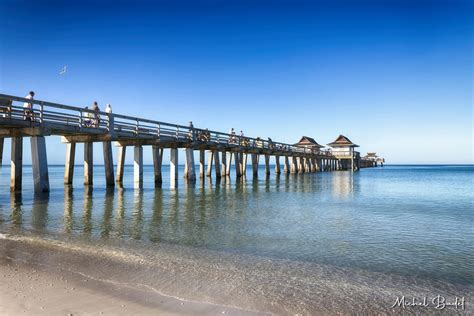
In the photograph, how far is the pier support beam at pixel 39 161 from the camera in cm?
1569

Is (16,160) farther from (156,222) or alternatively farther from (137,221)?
(156,222)

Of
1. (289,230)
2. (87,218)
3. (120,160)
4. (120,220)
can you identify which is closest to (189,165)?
(120,160)

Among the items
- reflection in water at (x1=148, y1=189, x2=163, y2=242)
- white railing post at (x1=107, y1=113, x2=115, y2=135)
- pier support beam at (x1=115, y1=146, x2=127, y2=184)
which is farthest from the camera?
pier support beam at (x1=115, y1=146, x2=127, y2=184)

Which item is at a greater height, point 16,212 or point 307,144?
point 307,144

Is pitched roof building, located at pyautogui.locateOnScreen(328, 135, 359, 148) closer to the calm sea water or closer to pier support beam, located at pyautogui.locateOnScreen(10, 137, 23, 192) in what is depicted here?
the calm sea water

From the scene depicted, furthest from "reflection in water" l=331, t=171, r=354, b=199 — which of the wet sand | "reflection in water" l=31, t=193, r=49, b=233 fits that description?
the wet sand

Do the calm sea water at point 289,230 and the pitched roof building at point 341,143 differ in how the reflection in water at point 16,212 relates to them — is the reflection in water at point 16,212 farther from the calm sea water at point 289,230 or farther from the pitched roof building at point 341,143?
the pitched roof building at point 341,143

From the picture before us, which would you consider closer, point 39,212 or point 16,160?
point 39,212

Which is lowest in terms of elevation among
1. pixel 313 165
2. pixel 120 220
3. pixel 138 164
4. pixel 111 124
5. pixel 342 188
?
pixel 342 188

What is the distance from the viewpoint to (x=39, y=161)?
1602cm

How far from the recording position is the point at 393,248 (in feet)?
23.8

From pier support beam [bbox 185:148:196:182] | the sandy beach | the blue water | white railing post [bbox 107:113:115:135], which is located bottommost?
the blue water

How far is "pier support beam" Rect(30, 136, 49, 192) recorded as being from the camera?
15688 mm

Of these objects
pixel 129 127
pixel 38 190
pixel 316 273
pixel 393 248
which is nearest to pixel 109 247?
pixel 316 273
